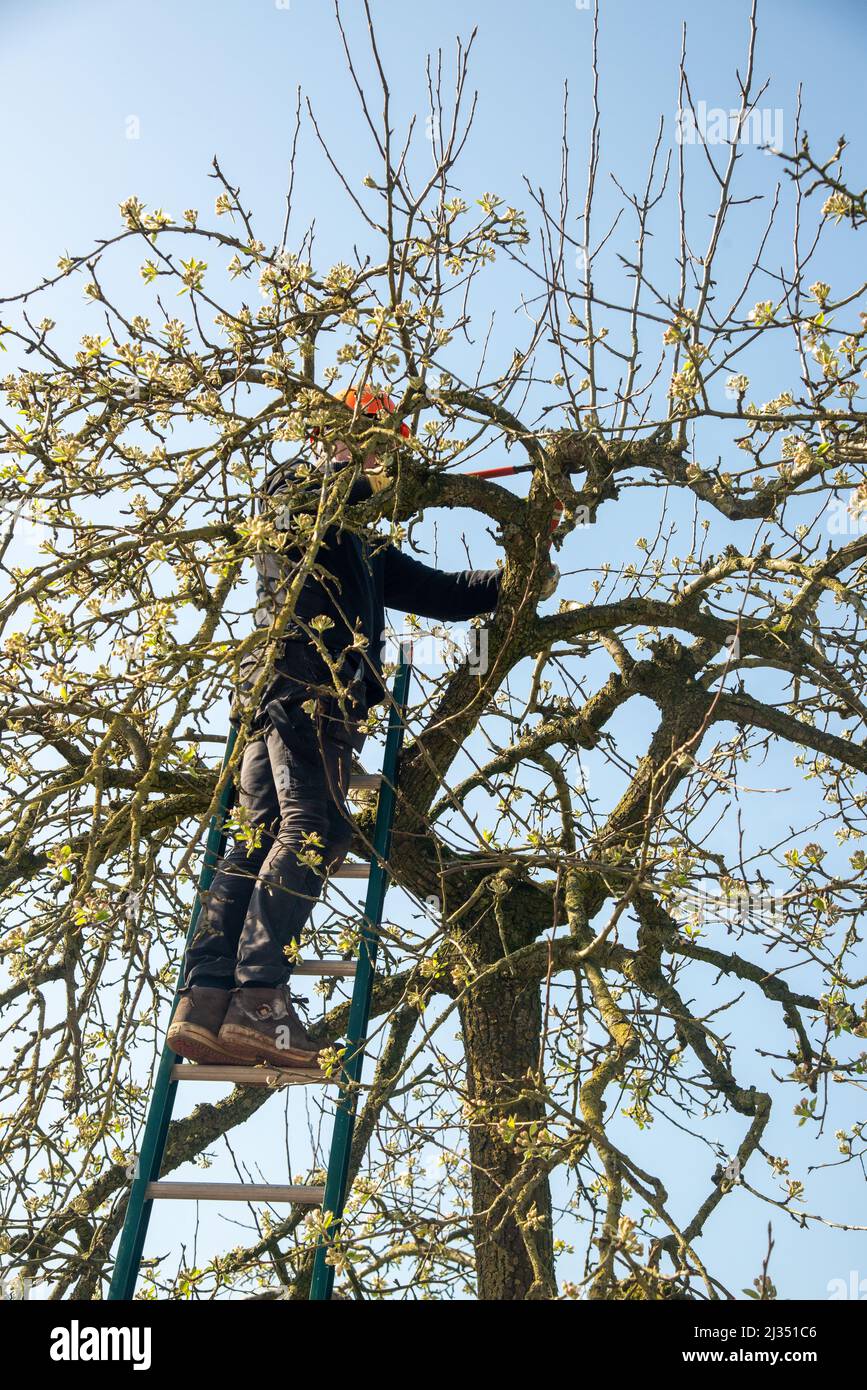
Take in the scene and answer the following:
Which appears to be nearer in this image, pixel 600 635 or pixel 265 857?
pixel 265 857

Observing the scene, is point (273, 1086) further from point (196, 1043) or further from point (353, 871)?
point (353, 871)

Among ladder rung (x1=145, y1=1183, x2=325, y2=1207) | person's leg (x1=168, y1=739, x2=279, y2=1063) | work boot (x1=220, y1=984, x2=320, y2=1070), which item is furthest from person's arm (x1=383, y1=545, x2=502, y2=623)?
ladder rung (x1=145, y1=1183, x2=325, y2=1207)

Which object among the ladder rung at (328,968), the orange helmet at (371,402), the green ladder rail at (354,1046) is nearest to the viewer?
the green ladder rail at (354,1046)

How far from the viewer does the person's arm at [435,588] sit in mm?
4410

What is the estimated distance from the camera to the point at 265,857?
3.65 meters

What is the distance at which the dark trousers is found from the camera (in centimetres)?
337

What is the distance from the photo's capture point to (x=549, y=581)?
4.23m

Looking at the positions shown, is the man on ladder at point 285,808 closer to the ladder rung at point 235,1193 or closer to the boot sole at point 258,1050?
the boot sole at point 258,1050

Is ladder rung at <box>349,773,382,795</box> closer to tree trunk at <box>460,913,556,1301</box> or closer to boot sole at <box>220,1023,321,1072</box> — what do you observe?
tree trunk at <box>460,913,556,1301</box>

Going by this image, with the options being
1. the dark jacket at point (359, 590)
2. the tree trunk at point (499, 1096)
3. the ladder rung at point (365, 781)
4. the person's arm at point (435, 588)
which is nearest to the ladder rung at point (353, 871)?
the ladder rung at point (365, 781)
